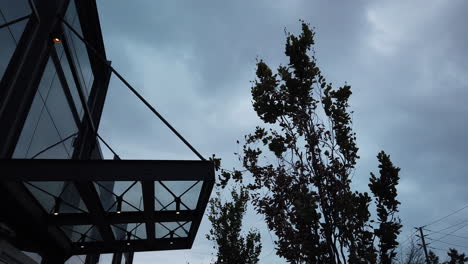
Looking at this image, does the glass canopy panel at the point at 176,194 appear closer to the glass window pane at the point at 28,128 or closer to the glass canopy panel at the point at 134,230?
the glass canopy panel at the point at 134,230

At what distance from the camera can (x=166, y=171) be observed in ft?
22.0

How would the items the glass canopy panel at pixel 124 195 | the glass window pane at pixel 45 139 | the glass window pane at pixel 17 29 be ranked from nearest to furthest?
1. the glass window pane at pixel 17 29
2. the glass canopy panel at pixel 124 195
3. the glass window pane at pixel 45 139

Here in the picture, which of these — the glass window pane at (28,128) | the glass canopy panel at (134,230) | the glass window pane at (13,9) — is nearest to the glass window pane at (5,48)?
the glass window pane at (13,9)

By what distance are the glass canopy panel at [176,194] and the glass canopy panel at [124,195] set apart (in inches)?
19.7

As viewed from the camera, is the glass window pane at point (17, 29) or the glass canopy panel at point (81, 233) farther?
the glass canopy panel at point (81, 233)

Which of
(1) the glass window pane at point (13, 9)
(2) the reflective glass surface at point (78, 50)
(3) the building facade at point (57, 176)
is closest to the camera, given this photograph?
(3) the building facade at point (57, 176)

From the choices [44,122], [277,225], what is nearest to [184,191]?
[277,225]

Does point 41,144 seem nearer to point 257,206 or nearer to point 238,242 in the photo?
point 257,206

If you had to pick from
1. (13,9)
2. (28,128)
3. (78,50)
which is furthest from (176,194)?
(78,50)

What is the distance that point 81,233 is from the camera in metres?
11.2

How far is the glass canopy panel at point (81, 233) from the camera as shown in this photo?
10.8 m

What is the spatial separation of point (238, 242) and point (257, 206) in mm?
17402

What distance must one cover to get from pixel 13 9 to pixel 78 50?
238 inches

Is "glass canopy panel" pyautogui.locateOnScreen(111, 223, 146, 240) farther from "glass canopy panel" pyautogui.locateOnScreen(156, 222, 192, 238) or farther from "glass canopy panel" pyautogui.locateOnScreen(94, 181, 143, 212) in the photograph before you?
"glass canopy panel" pyautogui.locateOnScreen(94, 181, 143, 212)
